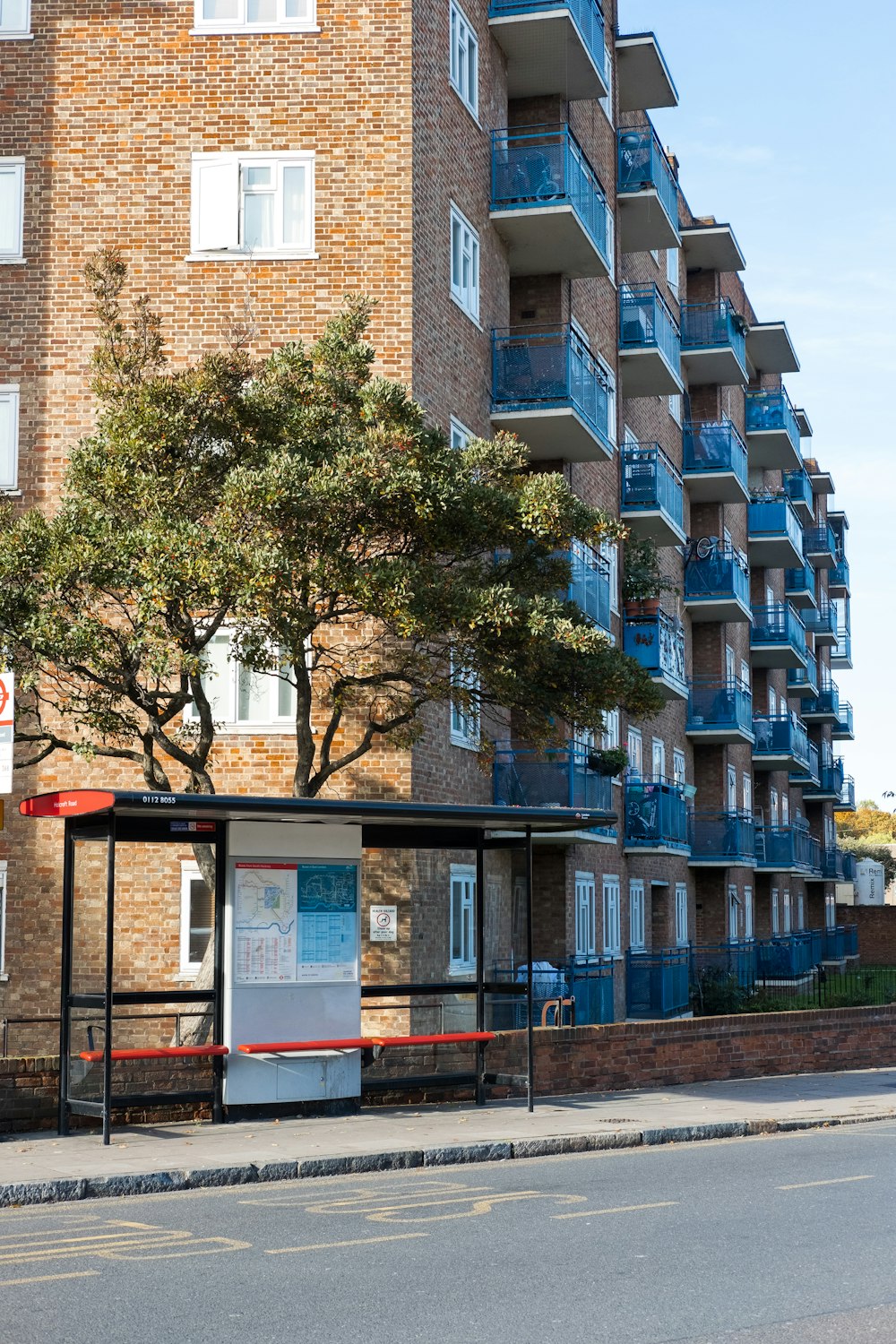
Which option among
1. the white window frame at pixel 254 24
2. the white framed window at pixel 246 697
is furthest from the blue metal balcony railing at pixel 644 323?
the white framed window at pixel 246 697

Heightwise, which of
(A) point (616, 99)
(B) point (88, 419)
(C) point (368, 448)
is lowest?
(C) point (368, 448)

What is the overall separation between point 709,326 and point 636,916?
51.6ft

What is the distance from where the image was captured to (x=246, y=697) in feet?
66.9

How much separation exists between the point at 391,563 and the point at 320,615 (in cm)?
120

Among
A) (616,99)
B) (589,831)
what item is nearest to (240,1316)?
(589,831)

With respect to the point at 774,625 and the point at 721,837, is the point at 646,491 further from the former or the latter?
the point at 774,625

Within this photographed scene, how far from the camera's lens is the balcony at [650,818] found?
3119 centimetres

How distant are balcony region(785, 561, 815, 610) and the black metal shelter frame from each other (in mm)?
43244

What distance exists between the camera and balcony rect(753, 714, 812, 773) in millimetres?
48094

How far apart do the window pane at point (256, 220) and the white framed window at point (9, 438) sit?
348 centimetres

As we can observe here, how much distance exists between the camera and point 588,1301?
26.0 feet

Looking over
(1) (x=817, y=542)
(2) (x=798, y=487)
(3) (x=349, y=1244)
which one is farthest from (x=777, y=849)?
(3) (x=349, y=1244)

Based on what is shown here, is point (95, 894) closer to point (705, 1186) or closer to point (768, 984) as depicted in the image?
point (705, 1186)

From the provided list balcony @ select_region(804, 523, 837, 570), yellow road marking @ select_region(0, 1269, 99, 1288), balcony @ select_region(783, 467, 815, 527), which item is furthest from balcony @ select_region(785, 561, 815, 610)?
yellow road marking @ select_region(0, 1269, 99, 1288)
